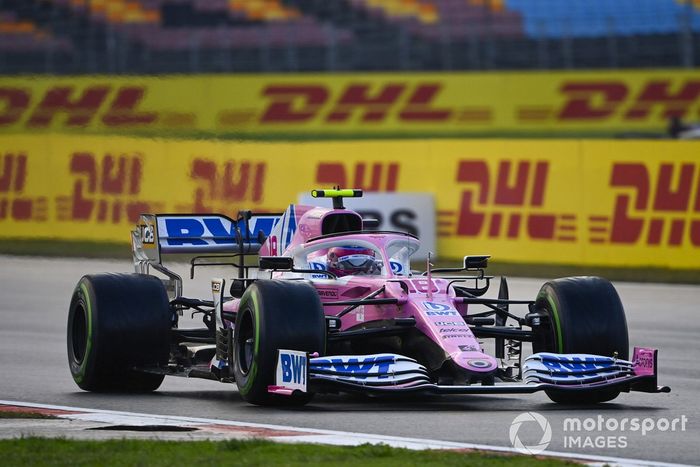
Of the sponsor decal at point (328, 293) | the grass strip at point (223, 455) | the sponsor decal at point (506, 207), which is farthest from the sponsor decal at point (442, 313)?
the sponsor decal at point (506, 207)

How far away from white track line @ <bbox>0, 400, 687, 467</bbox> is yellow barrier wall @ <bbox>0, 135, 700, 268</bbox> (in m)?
13.5

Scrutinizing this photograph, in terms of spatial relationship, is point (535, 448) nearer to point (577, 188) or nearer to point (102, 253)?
point (577, 188)

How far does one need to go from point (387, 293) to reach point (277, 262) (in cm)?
82

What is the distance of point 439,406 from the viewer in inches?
408

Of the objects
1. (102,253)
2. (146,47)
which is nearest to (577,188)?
(102,253)

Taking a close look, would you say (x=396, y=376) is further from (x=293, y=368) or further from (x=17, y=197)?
(x=17, y=197)

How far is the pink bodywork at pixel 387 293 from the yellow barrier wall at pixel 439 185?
1111cm

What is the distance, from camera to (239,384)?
33.9 ft

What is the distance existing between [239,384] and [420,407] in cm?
127

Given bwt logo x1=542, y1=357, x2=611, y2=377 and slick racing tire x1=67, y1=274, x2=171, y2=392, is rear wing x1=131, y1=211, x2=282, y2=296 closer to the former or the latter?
slick racing tire x1=67, y1=274, x2=171, y2=392

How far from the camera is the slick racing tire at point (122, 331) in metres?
11.1

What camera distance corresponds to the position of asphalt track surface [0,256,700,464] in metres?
8.71

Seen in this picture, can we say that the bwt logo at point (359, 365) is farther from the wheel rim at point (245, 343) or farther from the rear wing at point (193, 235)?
the rear wing at point (193, 235)

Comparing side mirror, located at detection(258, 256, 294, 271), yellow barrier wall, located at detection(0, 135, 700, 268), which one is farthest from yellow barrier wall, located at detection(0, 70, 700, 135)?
side mirror, located at detection(258, 256, 294, 271)
